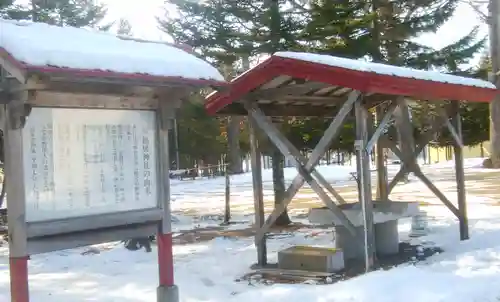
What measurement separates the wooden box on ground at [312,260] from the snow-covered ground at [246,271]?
806 millimetres

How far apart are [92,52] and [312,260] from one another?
486 centimetres

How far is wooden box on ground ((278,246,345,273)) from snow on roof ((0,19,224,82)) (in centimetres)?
371

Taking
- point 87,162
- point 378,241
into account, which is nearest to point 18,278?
point 87,162

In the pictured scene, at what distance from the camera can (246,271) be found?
30.7ft

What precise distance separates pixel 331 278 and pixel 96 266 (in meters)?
4.29

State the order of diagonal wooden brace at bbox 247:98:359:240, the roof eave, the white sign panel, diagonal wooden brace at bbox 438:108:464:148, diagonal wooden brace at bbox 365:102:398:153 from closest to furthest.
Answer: the roof eave < the white sign panel < diagonal wooden brace at bbox 365:102:398:153 < diagonal wooden brace at bbox 247:98:359:240 < diagonal wooden brace at bbox 438:108:464:148

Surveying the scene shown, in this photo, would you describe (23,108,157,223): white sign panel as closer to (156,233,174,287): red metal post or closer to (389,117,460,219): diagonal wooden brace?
(156,233,174,287): red metal post

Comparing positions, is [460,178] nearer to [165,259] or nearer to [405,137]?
[405,137]

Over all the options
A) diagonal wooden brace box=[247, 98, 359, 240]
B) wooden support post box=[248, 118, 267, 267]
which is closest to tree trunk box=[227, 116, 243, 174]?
wooden support post box=[248, 118, 267, 267]

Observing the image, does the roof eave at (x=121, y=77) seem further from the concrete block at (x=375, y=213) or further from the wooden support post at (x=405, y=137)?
the wooden support post at (x=405, y=137)

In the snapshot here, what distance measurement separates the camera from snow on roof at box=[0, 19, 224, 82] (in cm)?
489

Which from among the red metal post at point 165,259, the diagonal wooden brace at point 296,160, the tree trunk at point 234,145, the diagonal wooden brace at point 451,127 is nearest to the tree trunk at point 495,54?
the tree trunk at point 234,145

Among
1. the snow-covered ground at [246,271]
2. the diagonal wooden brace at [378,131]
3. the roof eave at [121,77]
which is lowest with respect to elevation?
the snow-covered ground at [246,271]

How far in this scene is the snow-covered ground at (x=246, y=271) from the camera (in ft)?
21.1
